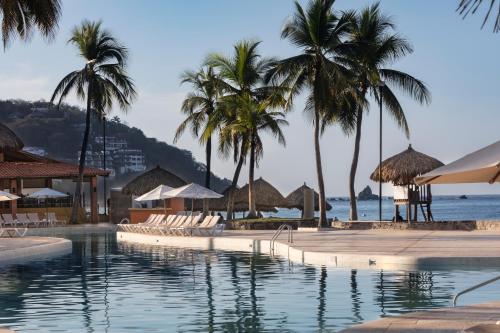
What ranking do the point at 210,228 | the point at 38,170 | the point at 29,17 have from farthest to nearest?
1. the point at 38,170
2. the point at 210,228
3. the point at 29,17

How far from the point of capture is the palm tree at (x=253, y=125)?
3497cm

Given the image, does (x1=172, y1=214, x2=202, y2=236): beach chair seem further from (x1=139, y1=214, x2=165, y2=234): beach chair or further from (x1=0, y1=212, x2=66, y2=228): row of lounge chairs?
(x1=0, y1=212, x2=66, y2=228): row of lounge chairs

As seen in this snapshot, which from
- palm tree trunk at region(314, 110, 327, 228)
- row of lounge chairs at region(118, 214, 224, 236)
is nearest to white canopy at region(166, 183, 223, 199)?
row of lounge chairs at region(118, 214, 224, 236)

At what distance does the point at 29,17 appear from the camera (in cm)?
1500

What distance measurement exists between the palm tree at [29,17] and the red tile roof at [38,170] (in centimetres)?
2490

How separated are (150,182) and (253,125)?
8054 mm

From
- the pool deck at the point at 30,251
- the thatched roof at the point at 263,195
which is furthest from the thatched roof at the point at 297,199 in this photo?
the pool deck at the point at 30,251

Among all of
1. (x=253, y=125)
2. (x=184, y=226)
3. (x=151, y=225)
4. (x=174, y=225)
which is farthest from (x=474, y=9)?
(x=253, y=125)

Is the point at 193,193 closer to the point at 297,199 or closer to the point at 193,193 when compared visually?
the point at 193,193

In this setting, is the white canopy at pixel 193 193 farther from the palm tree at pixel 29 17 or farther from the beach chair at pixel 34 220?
the palm tree at pixel 29 17

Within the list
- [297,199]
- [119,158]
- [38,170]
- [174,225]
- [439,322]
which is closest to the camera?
[439,322]

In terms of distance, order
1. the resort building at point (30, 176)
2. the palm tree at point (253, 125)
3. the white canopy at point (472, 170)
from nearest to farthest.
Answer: the white canopy at point (472, 170) → the palm tree at point (253, 125) → the resort building at point (30, 176)

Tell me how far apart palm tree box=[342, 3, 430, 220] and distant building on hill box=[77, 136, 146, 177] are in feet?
292

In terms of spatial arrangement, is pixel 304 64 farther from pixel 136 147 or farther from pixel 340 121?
pixel 136 147
